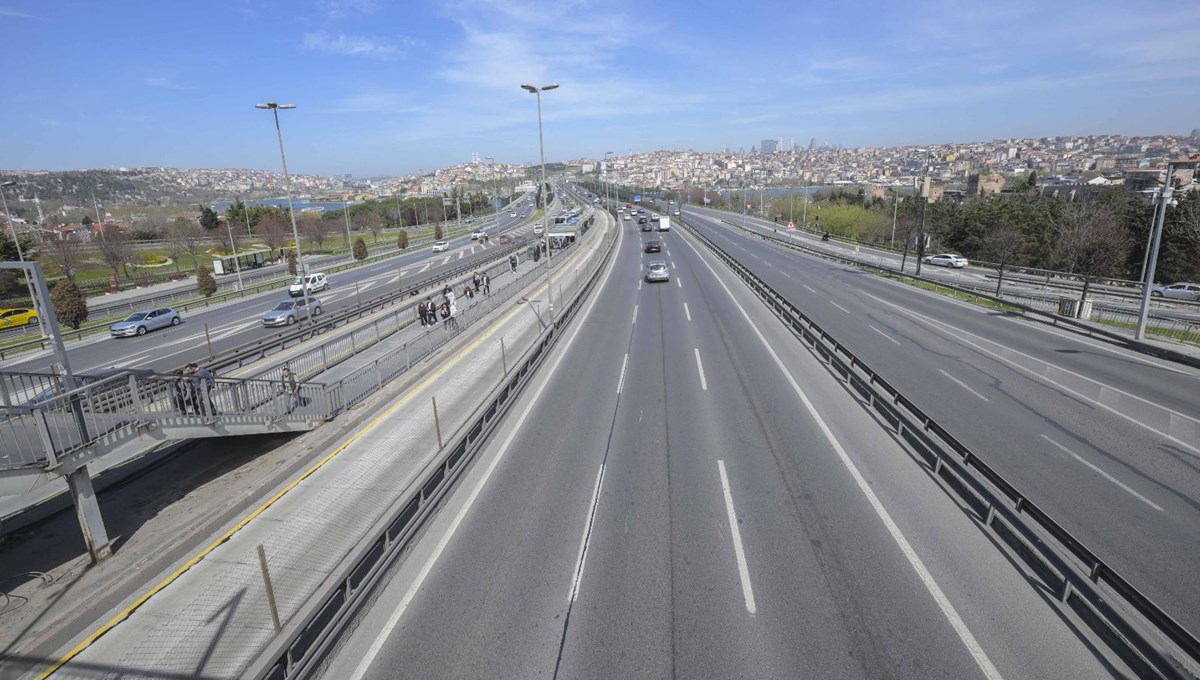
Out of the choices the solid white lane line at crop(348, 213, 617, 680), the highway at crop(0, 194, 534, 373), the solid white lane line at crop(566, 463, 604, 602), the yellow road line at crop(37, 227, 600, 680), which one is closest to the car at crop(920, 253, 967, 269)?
the highway at crop(0, 194, 534, 373)

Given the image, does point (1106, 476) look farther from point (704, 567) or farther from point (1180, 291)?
point (1180, 291)

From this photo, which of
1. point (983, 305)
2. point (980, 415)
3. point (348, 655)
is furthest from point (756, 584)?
point (983, 305)

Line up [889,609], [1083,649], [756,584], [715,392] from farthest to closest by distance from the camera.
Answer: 1. [715,392]
2. [756,584]
3. [889,609]
4. [1083,649]

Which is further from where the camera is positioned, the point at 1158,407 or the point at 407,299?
the point at 407,299

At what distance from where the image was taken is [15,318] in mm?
35031

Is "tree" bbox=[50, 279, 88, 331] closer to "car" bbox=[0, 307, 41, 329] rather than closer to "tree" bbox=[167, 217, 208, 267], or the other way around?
"car" bbox=[0, 307, 41, 329]

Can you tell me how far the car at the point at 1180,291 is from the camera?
114 feet

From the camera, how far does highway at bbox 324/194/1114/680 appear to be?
6266mm

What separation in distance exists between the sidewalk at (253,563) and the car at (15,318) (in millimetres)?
36018

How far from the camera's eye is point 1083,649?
6266 mm

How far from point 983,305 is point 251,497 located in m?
33.1

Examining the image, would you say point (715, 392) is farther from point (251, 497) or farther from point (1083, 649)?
point (251, 497)

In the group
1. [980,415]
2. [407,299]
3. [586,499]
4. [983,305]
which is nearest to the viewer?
[586,499]

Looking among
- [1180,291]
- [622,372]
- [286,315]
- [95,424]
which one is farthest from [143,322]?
[1180,291]
